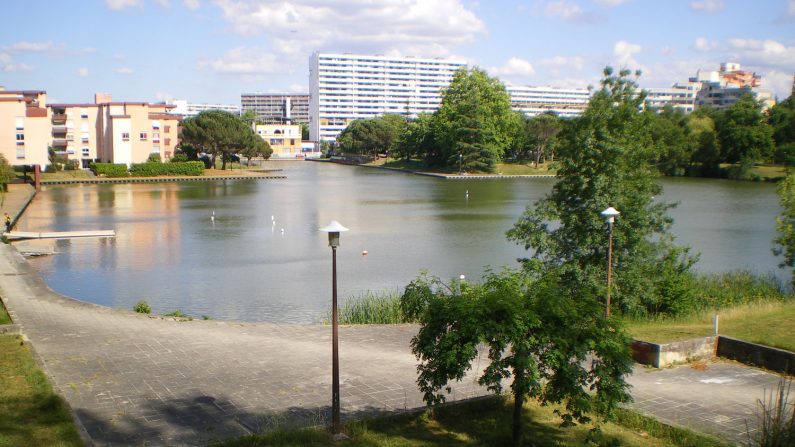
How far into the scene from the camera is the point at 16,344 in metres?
12.4

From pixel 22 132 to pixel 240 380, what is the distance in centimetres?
5862

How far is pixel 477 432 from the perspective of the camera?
837 cm

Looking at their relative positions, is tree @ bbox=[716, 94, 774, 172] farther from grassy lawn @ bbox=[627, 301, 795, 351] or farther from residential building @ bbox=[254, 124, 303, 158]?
residential building @ bbox=[254, 124, 303, 158]

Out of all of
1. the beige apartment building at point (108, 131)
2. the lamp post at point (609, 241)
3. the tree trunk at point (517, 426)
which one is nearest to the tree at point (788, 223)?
the lamp post at point (609, 241)

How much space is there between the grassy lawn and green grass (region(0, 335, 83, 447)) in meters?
8.56

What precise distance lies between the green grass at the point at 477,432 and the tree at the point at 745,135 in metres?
74.4

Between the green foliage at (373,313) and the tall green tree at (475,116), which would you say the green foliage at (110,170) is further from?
the green foliage at (373,313)

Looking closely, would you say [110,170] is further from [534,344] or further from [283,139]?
[534,344]

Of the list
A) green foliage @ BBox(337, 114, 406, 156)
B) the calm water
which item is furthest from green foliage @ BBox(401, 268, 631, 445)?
green foliage @ BBox(337, 114, 406, 156)

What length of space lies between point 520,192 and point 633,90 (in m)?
44.3

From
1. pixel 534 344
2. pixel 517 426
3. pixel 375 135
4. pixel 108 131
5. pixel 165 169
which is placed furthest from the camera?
pixel 375 135

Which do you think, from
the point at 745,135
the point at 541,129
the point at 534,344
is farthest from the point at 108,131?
the point at 534,344

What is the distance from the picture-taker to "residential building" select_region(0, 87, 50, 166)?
59.1 metres

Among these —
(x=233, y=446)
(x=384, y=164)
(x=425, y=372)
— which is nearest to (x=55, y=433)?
(x=233, y=446)
